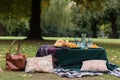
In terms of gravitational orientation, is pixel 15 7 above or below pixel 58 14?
above

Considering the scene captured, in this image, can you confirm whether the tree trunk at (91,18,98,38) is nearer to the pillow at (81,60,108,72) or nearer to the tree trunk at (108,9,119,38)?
the tree trunk at (108,9,119,38)

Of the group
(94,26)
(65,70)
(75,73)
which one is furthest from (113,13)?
(75,73)

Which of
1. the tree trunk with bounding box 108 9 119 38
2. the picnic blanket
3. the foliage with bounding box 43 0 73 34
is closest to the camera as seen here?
the picnic blanket

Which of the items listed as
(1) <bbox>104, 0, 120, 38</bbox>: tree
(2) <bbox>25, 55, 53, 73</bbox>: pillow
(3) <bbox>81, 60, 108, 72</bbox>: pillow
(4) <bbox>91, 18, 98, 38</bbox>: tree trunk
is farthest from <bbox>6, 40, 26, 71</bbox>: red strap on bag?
(4) <bbox>91, 18, 98, 38</bbox>: tree trunk

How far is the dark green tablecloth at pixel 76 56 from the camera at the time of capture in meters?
10.8

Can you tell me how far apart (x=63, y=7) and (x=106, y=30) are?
41.9 m

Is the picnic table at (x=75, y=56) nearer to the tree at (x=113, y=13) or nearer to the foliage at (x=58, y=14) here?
the foliage at (x=58, y=14)

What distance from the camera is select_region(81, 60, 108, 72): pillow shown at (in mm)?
10359

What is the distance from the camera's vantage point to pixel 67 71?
10.3 metres

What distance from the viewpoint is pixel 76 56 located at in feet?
35.4

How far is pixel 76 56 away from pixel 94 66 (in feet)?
2.31

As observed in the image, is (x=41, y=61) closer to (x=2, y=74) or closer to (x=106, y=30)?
(x=2, y=74)

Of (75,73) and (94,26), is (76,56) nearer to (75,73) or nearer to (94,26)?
(75,73)

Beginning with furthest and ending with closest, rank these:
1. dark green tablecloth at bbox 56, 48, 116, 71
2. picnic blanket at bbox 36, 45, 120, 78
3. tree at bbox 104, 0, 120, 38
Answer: tree at bbox 104, 0, 120, 38
dark green tablecloth at bbox 56, 48, 116, 71
picnic blanket at bbox 36, 45, 120, 78
